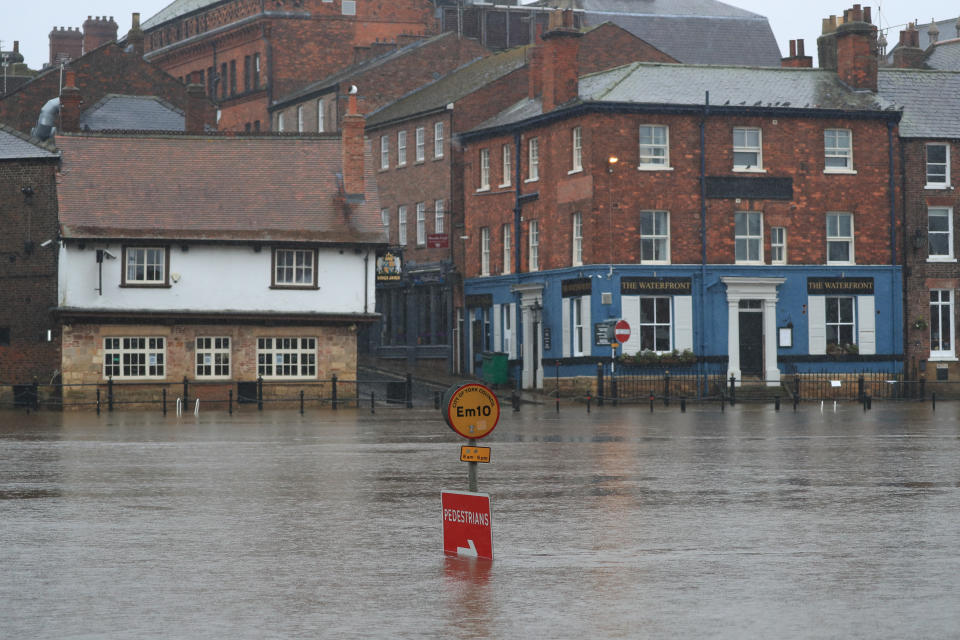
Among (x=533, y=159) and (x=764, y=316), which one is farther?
(x=533, y=159)

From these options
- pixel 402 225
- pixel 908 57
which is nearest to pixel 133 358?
pixel 402 225

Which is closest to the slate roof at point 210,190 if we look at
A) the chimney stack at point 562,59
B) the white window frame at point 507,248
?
the chimney stack at point 562,59

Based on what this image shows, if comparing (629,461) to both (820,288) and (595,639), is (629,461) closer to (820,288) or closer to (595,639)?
(595,639)

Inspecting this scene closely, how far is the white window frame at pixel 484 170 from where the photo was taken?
59.8m

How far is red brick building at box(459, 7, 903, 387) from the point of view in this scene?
51.9 meters

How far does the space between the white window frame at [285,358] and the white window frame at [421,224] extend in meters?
15.8

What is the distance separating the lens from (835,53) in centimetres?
5638

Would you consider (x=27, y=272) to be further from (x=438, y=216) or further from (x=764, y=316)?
(x=764, y=316)

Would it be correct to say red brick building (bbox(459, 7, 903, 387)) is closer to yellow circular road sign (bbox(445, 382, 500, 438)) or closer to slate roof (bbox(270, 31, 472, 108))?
slate roof (bbox(270, 31, 472, 108))

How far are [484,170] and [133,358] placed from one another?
17232 mm

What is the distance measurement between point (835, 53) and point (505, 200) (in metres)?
12.4

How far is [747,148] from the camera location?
174 feet

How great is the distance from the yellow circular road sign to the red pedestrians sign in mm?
504

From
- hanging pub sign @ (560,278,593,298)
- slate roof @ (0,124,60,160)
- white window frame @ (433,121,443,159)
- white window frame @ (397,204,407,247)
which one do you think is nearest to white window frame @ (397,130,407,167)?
white window frame @ (397,204,407,247)
